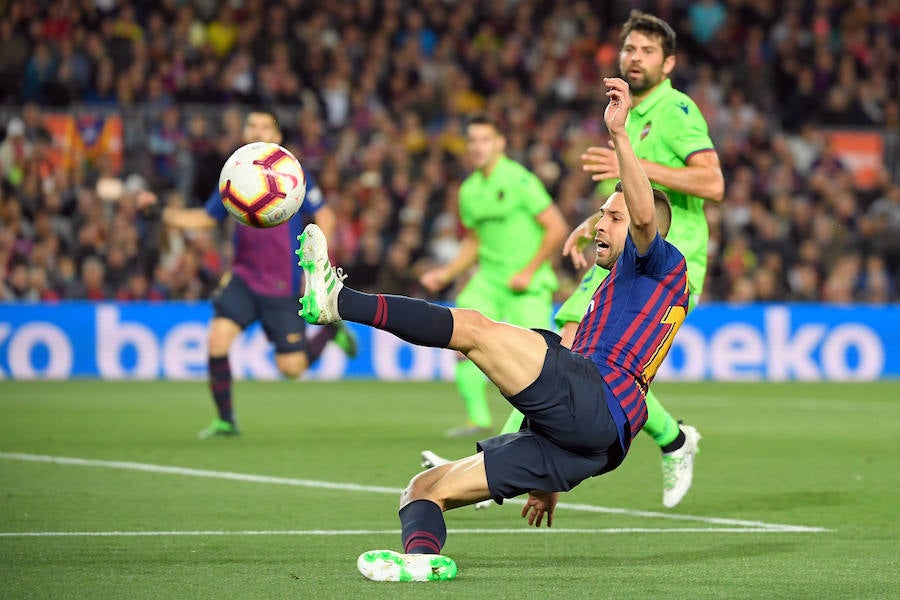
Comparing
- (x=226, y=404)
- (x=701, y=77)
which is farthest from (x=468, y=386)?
(x=701, y=77)

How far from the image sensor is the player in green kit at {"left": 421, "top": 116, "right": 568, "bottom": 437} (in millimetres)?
11453

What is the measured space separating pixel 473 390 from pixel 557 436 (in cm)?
614

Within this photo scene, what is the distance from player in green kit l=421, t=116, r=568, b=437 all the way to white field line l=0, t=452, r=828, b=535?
2772mm

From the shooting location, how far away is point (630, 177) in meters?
5.70

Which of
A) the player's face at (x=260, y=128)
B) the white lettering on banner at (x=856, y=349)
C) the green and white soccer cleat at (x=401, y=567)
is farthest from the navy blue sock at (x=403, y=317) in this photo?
the white lettering on banner at (x=856, y=349)

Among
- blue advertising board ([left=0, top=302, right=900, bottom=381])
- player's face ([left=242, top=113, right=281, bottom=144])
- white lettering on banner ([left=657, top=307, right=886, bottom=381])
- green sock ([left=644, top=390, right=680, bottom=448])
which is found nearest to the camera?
green sock ([left=644, top=390, right=680, bottom=448])

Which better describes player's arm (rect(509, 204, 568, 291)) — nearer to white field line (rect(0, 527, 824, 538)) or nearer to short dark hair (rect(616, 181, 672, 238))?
white field line (rect(0, 527, 824, 538))

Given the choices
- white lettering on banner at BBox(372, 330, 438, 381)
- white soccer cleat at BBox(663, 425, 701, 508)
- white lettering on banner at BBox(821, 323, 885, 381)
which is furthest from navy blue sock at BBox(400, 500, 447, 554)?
white lettering on banner at BBox(821, 323, 885, 381)

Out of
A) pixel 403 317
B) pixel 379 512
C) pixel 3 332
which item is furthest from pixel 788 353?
pixel 403 317

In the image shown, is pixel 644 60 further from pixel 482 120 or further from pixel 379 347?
pixel 379 347

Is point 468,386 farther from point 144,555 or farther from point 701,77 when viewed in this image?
point 701,77

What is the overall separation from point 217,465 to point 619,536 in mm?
3649

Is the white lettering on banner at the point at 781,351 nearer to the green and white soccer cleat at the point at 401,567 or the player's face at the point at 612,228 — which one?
the player's face at the point at 612,228

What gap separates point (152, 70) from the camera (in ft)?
66.9
